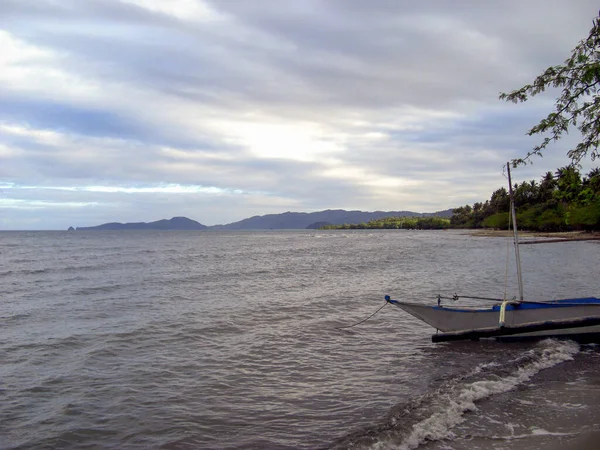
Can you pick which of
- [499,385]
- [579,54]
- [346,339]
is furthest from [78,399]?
[579,54]

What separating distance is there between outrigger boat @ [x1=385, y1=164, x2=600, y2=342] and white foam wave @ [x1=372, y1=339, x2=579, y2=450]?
584 mm

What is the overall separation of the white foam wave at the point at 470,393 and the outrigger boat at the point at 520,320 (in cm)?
58

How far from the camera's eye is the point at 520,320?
13562mm

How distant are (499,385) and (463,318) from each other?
3961mm

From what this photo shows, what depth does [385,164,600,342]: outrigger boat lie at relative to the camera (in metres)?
12.9

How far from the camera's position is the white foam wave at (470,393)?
7754mm

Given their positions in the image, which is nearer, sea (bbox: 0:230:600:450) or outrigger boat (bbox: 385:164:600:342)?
sea (bbox: 0:230:600:450)

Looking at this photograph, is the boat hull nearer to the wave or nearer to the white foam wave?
the white foam wave

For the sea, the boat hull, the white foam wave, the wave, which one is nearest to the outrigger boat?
the boat hull

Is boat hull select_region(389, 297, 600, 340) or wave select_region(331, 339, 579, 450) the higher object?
boat hull select_region(389, 297, 600, 340)

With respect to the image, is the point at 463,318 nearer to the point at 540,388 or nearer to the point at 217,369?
the point at 540,388

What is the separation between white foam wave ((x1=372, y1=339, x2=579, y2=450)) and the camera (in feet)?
25.4

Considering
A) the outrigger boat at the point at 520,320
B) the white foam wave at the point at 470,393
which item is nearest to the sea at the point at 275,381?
the white foam wave at the point at 470,393

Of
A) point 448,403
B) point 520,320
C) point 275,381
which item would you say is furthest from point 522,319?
point 275,381
